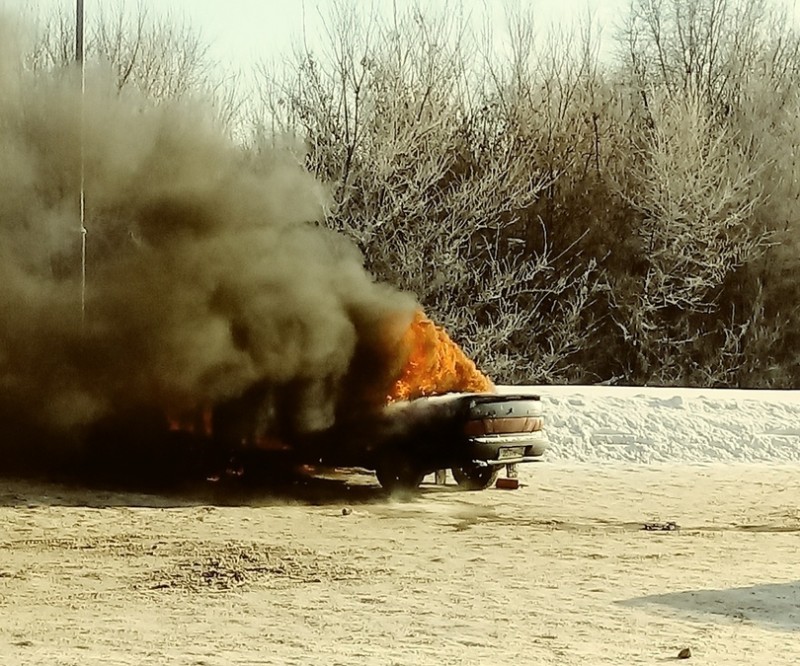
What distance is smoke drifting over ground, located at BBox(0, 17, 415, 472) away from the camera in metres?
16.5

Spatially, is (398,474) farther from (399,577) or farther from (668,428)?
(668,428)

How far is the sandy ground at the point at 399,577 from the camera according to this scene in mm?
7996

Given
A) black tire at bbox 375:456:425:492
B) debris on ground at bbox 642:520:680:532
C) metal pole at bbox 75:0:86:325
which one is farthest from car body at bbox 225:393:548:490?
metal pole at bbox 75:0:86:325

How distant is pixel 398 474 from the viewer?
15.3 m

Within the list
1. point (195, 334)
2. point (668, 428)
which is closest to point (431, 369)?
point (195, 334)

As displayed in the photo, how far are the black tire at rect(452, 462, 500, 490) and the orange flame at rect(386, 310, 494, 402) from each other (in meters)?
1.02

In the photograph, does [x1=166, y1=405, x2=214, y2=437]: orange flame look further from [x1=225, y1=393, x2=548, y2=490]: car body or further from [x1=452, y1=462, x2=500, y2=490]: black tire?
[x1=452, y1=462, x2=500, y2=490]: black tire

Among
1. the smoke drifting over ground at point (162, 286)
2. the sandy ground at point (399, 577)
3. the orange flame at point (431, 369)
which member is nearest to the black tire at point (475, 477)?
the sandy ground at point (399, 577)

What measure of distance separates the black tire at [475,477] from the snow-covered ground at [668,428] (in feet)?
10.2

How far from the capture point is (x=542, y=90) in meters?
40.8

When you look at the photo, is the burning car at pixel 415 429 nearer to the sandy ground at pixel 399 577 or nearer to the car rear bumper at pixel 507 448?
the car rear bumper at pixel 507 448

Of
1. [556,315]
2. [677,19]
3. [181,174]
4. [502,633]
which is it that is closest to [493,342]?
[556,315]

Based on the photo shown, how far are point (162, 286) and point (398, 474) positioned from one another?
4.52 metres

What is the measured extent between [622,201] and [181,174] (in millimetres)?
21996
